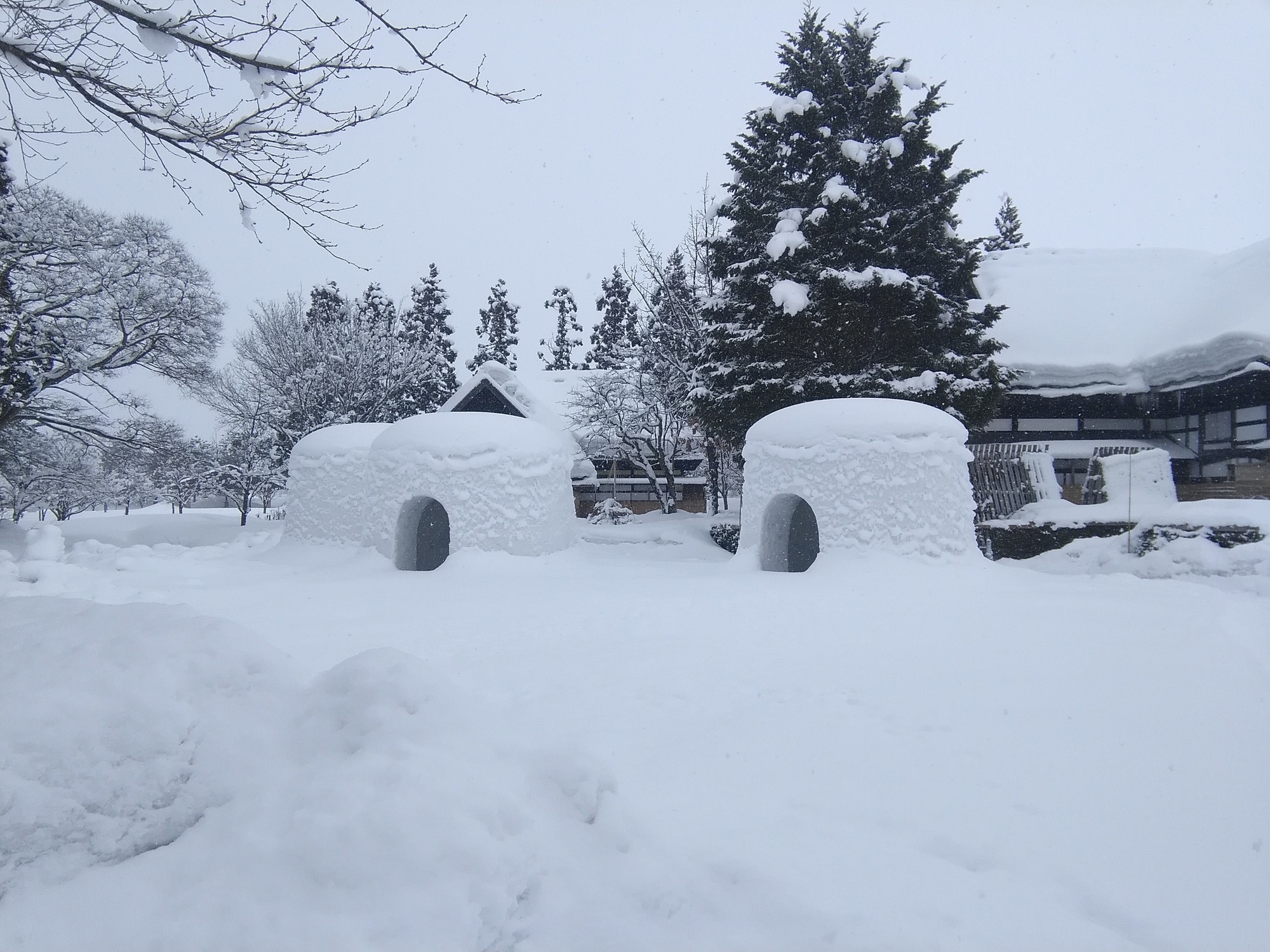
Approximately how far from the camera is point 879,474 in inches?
357

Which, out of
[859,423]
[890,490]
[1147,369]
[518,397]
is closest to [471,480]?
[859,423]

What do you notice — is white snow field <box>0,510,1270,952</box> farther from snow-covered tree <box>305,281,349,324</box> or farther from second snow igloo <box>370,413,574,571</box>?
snow-covered tree <box>305,281,349,324</box>

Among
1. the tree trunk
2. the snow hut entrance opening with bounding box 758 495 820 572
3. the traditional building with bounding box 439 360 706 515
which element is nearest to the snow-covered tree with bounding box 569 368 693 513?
the traditional building with bounding box 439 360 706 515

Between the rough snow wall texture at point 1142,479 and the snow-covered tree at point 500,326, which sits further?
the snow-covered tree at point 500,326

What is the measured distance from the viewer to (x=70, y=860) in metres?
2.53

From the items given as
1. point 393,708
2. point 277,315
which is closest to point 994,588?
point 393,708

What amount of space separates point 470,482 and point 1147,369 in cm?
1475

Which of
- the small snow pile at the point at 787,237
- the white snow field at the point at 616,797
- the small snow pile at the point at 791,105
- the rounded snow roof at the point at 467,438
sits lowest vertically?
the white snow field at the point at 616,797

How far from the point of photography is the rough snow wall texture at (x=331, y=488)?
12453 mm

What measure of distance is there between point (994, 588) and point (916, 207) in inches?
323

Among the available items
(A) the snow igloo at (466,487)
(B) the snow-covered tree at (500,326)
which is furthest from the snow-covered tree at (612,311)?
(A) the snow igloo at (466,487)

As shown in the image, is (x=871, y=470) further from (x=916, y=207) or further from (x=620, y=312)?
(x=620, y=312)

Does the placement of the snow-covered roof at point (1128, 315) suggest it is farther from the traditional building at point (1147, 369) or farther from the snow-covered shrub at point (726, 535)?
the snow-covered shrub at point (726, 535)

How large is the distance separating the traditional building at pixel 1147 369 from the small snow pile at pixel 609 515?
8012 mm
